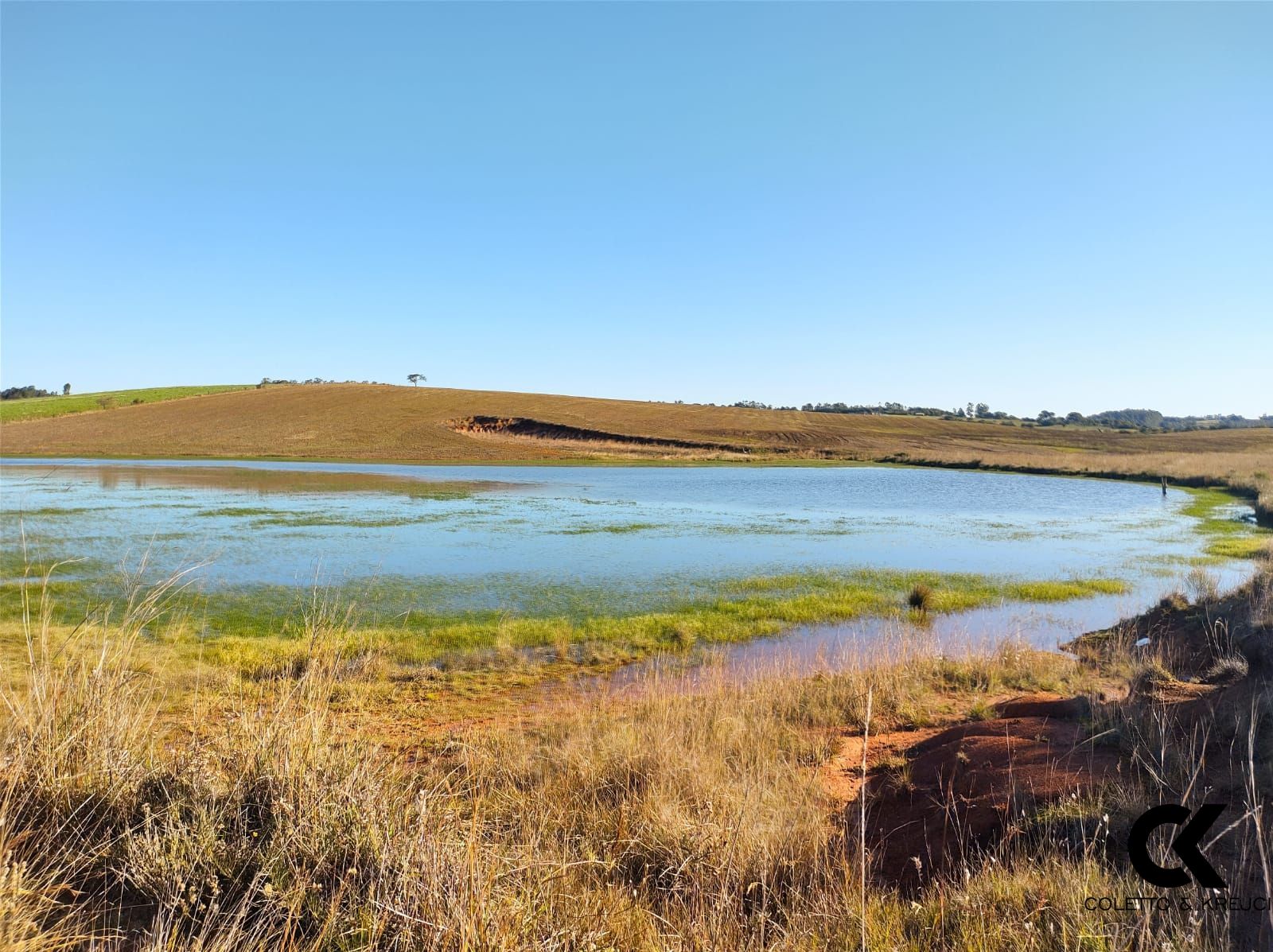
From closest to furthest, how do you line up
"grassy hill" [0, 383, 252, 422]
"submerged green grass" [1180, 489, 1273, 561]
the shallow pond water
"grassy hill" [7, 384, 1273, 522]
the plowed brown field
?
the shallow pond water, "submerged green grass" [1180, 489, 1273, 561], "grassy hill" [7, 384, 1273, 522], the plowed brown field, "grassy hill" [0, 383, 252, 422]

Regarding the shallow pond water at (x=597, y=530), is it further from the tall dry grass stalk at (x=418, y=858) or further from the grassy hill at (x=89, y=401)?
the grassy hill at (x=89, y=401)

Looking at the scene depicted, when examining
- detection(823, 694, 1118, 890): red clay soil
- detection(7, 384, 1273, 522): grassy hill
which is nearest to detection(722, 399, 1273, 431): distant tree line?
detection(7, 384, 1273, 522): grassy hill

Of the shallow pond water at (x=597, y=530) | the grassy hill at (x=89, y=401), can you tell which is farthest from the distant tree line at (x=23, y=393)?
the shallow pond water at (x=597, y=530)

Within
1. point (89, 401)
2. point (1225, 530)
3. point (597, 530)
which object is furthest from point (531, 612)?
point (89, 401)

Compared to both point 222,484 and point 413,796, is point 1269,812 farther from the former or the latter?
point 222,484

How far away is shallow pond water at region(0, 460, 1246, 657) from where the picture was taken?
18812 millimetres

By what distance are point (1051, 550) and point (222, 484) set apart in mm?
42640

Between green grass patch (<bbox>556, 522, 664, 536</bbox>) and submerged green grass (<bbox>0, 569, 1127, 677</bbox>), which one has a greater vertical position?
green grass patch (<bbox>556, 522, 664, 536</bbox>)

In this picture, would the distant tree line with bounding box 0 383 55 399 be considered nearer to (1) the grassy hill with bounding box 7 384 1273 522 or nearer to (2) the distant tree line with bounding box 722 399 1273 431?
(1) the grassy hill with bounding box 7 384 1273 522

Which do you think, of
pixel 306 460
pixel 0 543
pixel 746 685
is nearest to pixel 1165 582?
pixel 746 685

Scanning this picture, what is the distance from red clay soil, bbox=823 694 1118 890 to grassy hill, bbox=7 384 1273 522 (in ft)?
185

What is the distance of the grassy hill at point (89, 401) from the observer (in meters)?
89.7

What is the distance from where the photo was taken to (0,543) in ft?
70.5

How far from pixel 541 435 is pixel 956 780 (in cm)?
7859
